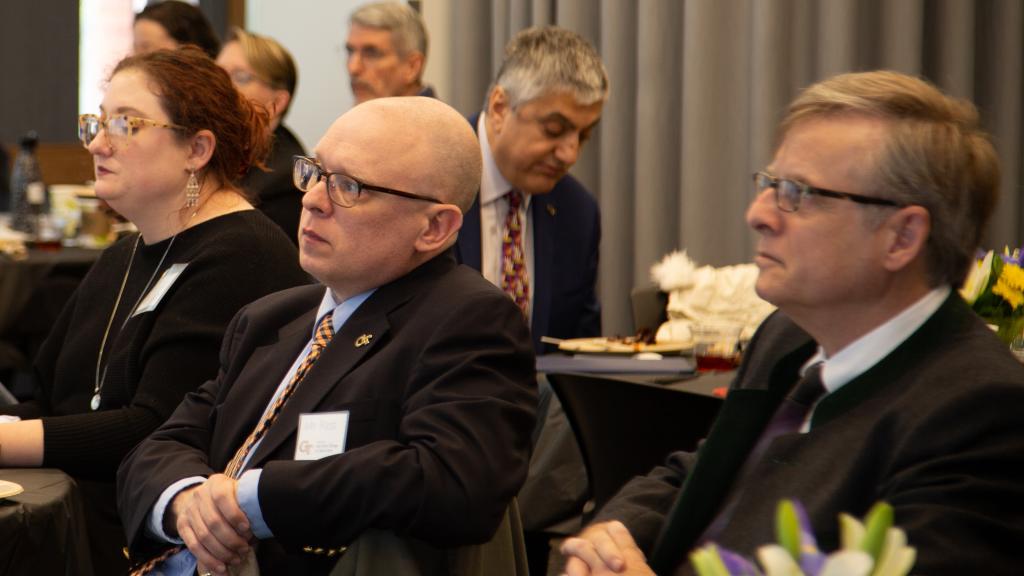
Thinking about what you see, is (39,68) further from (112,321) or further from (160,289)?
(160,289)

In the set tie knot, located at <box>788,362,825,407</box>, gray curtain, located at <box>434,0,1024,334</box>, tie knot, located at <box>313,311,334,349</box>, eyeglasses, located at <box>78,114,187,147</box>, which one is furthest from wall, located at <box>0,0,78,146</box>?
tie knot, located at <box>788,362,825,407</box>

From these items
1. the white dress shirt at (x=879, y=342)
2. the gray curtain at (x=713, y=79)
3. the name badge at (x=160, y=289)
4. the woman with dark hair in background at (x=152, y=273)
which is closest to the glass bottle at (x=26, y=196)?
the gray curtain at (x=713, y=79)

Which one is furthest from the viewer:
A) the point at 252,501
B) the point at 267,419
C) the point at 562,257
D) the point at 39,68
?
the point at 39,68

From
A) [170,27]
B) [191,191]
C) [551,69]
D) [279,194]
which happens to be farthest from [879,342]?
[170,27]

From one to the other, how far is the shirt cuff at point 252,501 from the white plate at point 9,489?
0.38 meters

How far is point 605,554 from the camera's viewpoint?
1788 millimetres

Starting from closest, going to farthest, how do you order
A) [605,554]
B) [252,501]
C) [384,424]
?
[605,554], [252,501], [384,424]

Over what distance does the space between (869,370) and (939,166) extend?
30 centimetres

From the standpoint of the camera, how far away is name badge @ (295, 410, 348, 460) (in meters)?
2.06

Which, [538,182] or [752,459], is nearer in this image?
[752,459]

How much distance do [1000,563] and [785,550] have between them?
72cm

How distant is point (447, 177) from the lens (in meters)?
2.23

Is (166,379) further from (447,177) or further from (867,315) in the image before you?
(867,315)

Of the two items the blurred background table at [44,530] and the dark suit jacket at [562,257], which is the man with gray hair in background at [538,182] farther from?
the blurred background table at [44,530]
